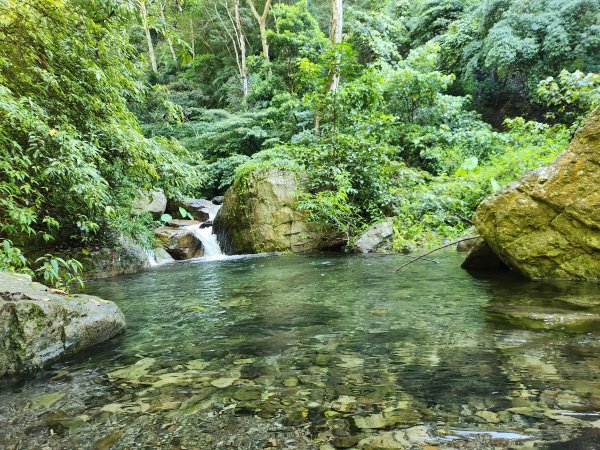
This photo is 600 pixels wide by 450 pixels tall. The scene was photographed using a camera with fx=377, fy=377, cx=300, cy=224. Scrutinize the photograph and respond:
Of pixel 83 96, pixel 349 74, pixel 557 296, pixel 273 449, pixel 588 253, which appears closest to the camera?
pixel 273 449

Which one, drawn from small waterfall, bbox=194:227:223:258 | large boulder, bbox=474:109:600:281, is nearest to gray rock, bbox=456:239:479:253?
large boulder, bbox=474:109:600:281

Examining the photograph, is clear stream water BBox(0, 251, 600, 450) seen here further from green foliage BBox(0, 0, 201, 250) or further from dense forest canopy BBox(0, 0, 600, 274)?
dense forest canopy BBox(0, 0, 600, 274)

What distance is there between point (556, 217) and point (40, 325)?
4.87 m

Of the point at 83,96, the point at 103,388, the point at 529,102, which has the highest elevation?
the point at 529,102

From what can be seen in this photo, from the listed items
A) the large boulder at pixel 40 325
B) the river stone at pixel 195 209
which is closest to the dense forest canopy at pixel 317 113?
the large boulder at pixel 40 325

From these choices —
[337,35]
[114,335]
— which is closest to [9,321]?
[114,335]

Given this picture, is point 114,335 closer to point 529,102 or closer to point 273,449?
point 273,449

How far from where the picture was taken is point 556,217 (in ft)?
13.6

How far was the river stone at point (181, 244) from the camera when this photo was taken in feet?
35.3

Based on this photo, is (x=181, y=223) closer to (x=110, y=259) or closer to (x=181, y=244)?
(x=181, y=244)

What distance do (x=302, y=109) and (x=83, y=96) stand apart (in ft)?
42.1

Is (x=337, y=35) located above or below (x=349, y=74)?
above

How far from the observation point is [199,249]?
11.2m

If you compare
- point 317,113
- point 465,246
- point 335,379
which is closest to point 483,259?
point 465,246
